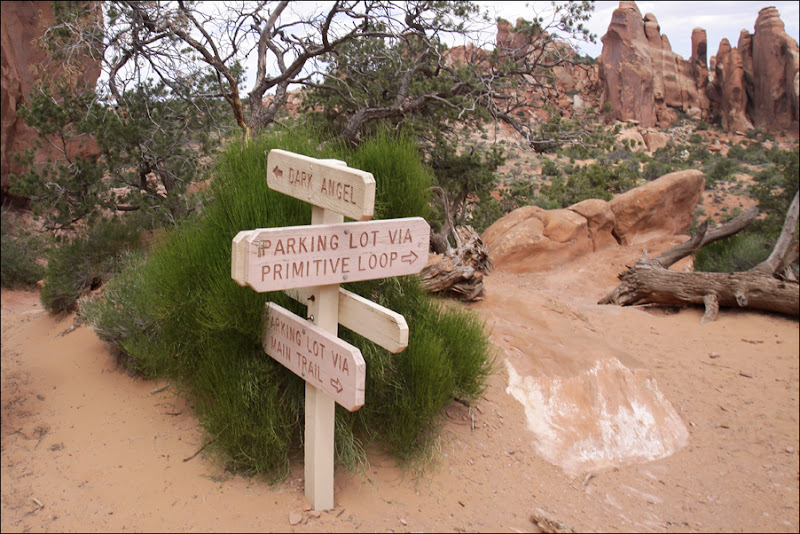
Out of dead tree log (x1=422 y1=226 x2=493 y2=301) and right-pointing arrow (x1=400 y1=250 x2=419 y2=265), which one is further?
dead tree log (x1=422 y1=226 x2=493 y2=301)

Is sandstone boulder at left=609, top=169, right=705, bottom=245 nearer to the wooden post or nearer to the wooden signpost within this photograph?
the wooden signpost

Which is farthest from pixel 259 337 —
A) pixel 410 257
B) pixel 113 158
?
pixel 113 158

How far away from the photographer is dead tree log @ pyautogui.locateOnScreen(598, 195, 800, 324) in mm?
6793

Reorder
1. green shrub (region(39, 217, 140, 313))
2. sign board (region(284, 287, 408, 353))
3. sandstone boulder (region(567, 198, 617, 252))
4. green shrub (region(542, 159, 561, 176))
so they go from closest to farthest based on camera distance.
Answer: sign board (region(284, 287, 408, 353)) → green shrub (region(39, 217, 140, 313)) → sandstone boulder (region(567, 198, 617, 252)) → green shrub (region(542, 159, 561, 176))

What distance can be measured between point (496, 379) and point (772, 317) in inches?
162

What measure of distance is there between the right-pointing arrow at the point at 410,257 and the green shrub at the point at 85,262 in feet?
12.2

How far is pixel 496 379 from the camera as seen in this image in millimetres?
4457

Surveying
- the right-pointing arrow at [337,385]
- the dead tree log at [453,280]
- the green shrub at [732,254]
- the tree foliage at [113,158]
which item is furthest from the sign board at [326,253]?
the green shrub at [732,254]

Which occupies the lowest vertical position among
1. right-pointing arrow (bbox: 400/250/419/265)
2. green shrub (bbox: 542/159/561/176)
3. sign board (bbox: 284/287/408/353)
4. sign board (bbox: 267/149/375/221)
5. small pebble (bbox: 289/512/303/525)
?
small pebble (bbox: 289/512/303/525)

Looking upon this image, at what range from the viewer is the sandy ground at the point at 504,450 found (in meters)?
2.87

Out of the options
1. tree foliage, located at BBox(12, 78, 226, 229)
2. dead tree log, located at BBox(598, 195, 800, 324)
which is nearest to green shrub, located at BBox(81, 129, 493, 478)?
tree foliage, located at BBox(12, 78, 226, 229)

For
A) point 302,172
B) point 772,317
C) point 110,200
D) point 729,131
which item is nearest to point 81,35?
point 110,200

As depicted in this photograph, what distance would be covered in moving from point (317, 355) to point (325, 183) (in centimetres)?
78

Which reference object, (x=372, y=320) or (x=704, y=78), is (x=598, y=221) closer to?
(x=372, y=320)
